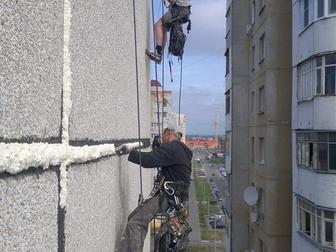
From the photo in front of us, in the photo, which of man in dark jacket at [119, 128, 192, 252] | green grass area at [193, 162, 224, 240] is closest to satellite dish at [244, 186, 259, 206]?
man in dark jacket at [119, 128, 192, 252]

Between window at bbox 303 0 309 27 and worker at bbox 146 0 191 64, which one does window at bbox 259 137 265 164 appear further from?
worker at bbox 146 0 191 64

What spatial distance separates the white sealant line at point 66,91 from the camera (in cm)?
189

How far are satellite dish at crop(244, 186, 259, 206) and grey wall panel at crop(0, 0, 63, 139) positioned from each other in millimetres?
22002

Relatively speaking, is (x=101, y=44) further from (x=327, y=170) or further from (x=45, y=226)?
(x=327, y=170)

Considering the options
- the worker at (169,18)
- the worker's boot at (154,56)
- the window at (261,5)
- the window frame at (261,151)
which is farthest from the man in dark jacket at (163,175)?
the window at (261,5)

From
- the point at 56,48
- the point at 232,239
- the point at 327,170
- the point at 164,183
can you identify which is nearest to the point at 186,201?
the point at 164,183

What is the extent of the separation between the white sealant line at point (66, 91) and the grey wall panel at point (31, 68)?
1.9 inches

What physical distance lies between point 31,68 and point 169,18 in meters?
6.54

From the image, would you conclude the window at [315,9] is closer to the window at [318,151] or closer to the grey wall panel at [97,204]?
the window at [318,151]

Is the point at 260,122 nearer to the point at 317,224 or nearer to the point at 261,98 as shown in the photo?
the point at 261,98

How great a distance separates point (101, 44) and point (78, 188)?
92cm

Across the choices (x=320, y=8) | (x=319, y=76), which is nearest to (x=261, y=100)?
(x=319, y=76)

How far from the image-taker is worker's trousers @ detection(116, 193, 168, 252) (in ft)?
13.9

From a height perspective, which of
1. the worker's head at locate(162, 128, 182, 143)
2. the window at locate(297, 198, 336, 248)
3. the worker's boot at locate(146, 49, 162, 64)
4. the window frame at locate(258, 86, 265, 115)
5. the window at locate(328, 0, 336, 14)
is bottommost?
the window at locate(297, 198, 336, 248)
